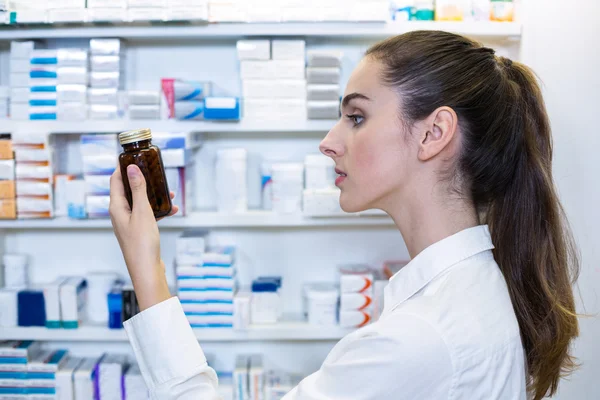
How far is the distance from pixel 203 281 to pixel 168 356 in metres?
1.13

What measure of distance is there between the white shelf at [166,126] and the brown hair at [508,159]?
875mm

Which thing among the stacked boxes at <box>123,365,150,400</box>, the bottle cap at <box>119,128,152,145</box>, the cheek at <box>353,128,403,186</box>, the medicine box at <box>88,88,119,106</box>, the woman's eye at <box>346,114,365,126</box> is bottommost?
the stacked boxes at <box>123,365,150,400</box>

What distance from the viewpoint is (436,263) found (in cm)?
110

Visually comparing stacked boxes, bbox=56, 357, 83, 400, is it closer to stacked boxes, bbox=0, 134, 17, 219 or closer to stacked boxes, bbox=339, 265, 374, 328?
stacked boxes, bbox=0, 134, 17, 219

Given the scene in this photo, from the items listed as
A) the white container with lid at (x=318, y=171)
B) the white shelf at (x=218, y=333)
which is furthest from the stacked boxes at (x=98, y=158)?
the white container with lid at (x=318, y=171)

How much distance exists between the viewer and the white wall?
192 centimetres

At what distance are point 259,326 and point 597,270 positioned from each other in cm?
111

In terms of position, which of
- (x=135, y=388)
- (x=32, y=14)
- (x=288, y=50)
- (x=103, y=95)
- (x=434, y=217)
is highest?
(x=32, y=14)

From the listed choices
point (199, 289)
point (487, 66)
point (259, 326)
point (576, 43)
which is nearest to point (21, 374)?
point (199, 289)

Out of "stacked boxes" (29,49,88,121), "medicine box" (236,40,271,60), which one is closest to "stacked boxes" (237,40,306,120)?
"medicine box" (236,40,271,60)

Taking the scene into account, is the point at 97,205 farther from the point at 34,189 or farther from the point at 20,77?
the point at 20,77

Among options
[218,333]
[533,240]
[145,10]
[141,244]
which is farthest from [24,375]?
[533,240]

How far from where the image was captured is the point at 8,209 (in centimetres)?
212

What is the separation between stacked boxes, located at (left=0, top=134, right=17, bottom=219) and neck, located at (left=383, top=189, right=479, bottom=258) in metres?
1.48
